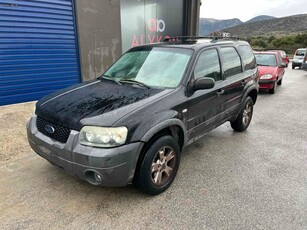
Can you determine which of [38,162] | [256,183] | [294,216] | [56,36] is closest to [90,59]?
[56,36]

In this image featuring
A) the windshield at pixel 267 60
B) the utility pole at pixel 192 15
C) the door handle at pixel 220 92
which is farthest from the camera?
A: the utility pole at pixel 192 15

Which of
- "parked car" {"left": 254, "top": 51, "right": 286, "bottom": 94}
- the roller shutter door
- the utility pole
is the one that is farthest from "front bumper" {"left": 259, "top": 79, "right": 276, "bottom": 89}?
the roller shutter door

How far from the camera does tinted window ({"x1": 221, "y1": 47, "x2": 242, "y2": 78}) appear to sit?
4035 mm

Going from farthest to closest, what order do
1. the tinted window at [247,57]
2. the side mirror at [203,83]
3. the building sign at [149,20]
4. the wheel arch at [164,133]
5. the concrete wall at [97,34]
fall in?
the building sign at [149,20]
the concrete wall at [97,34]
the tinted window at [247,57]
the side mirror at [203,83]
the wheel arch at [164,133]

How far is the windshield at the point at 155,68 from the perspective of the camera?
3225 millimetres

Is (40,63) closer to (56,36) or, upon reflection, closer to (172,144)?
(56,36)

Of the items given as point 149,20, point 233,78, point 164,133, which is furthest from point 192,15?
point 164,133

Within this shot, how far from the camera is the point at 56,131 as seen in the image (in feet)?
8.69

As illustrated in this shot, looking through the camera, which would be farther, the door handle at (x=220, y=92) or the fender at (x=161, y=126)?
the door handle at (x=220, y=92)

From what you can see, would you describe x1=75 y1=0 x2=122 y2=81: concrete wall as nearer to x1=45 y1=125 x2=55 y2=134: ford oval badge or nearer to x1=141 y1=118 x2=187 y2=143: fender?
x1=45 y1=125 x2=55 y2=134: ford oval badge

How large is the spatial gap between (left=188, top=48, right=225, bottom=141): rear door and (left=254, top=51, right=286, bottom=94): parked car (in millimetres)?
6292

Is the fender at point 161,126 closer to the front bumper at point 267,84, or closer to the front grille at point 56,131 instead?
the front grille at point 56,131

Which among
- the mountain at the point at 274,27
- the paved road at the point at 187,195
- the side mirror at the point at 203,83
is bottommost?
the paved road at the point at 187,195

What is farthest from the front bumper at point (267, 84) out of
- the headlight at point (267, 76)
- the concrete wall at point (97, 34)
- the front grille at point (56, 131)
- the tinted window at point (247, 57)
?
the front grille at point (56, 131)
